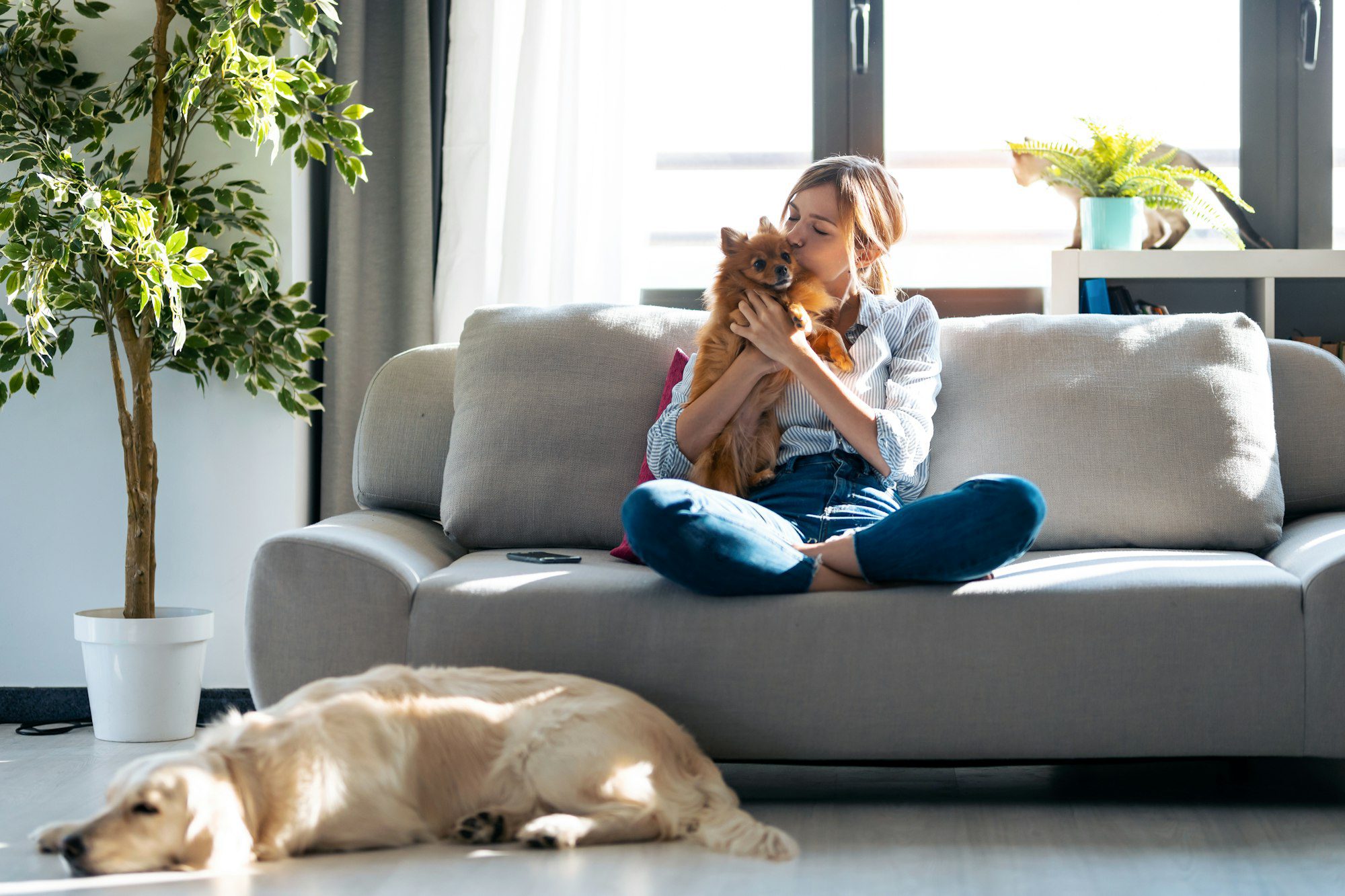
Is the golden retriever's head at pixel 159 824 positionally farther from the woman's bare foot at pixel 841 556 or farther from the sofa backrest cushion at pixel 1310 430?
the sofa backrest cushion at pixel 1310 430

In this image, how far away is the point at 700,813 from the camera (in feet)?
5.50

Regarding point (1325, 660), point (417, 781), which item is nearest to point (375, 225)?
point (417, 781)

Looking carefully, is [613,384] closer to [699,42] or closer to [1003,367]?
[1003,367]

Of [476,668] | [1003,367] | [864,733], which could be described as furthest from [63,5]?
[864,733]

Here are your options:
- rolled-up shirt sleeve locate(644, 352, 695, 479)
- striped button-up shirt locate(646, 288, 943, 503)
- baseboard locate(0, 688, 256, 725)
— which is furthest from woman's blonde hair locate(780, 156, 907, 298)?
baseboard locate(0, 688, 256, 725)

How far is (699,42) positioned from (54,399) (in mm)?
1930

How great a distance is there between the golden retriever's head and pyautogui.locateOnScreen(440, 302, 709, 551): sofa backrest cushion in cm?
91

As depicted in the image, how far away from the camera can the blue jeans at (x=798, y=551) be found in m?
1.80

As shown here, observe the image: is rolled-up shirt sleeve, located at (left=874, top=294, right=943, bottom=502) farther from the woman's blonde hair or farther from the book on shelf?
the book on shelf

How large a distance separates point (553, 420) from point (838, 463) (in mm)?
581

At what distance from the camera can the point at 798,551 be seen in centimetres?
192

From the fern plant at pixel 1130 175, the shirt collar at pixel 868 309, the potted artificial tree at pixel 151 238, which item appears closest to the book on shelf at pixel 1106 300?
the fern plant at pixel 1130 175

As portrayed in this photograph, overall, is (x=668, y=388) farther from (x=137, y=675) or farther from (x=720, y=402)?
(x=137, y=675)

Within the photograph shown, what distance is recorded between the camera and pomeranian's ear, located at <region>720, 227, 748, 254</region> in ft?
7.59
